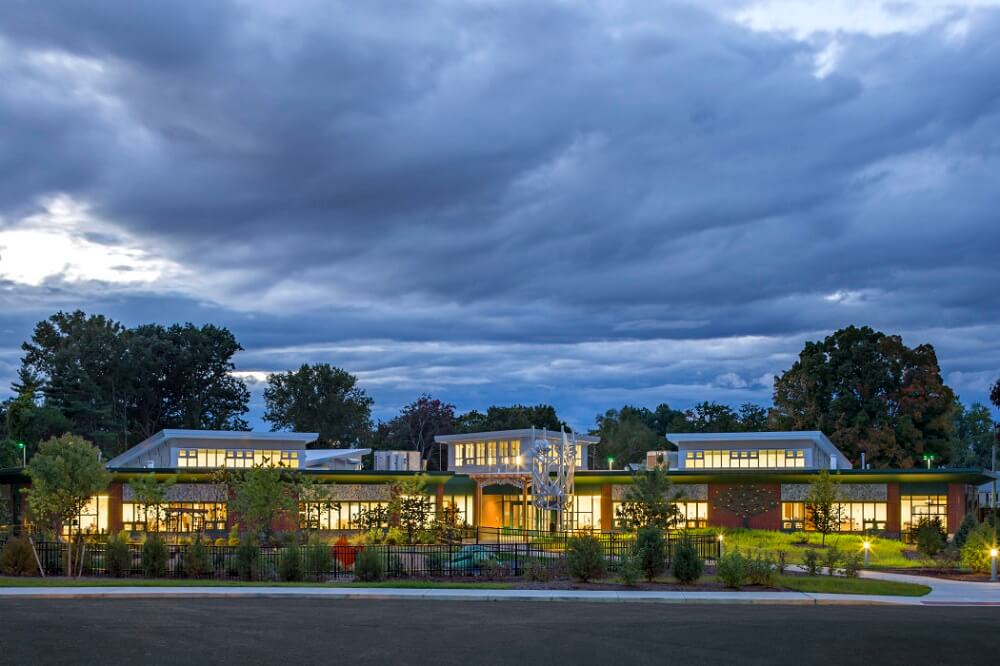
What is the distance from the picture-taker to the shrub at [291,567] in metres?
32.9

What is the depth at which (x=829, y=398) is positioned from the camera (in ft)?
312

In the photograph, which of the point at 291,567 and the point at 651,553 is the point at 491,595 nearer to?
the point at 651,553

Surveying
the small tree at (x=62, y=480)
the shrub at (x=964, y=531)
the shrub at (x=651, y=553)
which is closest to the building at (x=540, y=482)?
the shrub at (x=964, y=531)

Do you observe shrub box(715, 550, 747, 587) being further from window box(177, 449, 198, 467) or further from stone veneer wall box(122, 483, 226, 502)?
window box(177, 449, 198, 467)

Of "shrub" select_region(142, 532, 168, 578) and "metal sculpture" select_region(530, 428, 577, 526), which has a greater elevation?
"metal sculpture" select_region(530, 428, 577, 526)

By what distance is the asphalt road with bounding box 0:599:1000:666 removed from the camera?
18328 mm

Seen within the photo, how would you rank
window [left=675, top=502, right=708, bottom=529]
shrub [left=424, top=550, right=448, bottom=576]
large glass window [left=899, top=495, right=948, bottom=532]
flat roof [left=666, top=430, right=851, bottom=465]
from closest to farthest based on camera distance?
shrub [left=424, top=550, right=448, bottom=576], large glass window [left=899, top=495, right=948, bottom=532], window [left=675, top=502, right=708, bottom=529], flat roof [left=666, top=430, right=851, bottom=465]

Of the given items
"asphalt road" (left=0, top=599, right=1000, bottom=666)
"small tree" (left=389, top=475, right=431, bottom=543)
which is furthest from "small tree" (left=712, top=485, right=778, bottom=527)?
"asphalt road" (left=0, top=599, right=1000, bottom=666)

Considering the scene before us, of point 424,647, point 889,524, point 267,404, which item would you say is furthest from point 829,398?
point 424,647

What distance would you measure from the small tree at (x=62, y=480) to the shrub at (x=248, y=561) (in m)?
6.92

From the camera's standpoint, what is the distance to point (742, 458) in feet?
234

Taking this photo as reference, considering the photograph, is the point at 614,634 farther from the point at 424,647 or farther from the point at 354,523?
the point at 354,523

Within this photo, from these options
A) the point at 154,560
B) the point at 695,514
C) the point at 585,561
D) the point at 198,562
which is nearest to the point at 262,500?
the point at 154,560

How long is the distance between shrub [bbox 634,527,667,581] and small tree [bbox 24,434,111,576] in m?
19.4
